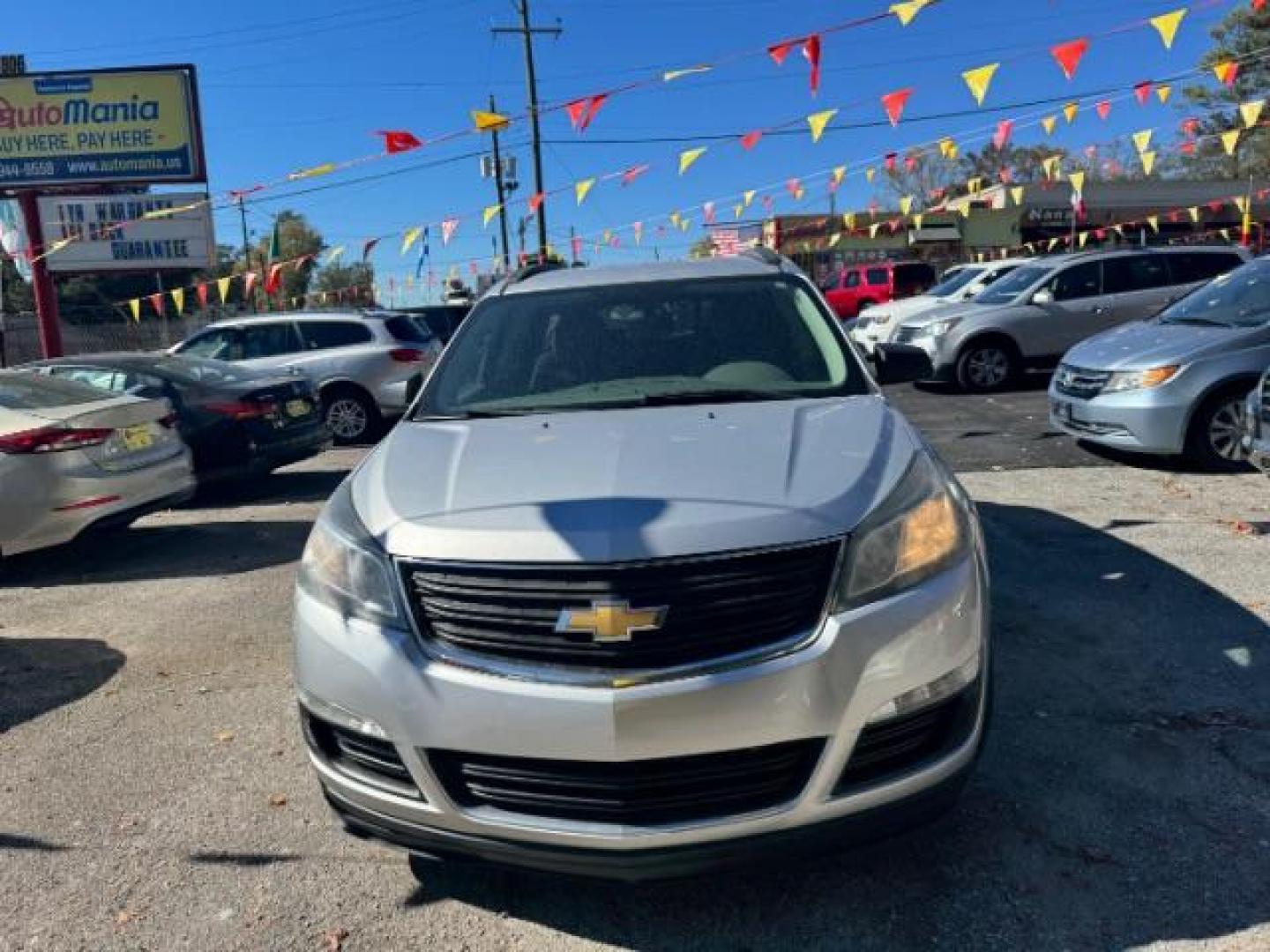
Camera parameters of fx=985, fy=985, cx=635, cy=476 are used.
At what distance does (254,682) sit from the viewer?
4344 mm

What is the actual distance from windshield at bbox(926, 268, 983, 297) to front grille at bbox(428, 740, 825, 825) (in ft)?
52.6

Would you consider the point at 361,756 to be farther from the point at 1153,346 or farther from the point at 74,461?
the point at 1153,346

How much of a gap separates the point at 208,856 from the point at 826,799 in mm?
1921

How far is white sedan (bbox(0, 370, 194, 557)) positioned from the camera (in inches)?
236

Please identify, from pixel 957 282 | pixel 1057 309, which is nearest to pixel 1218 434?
pixel 1057 309

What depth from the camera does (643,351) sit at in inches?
154

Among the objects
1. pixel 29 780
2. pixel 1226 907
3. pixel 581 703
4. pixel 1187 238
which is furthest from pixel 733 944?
pixel 1187 238

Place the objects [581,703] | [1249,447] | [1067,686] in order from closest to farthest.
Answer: [581,703]
[1067,686]
[1249,447]

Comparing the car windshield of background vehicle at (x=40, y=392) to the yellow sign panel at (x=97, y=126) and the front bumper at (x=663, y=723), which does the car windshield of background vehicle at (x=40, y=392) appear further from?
the yellow sign panel at (x=97, y=126)

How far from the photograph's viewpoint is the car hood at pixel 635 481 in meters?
2.36

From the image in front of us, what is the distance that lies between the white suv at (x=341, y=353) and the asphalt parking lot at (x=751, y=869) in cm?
586

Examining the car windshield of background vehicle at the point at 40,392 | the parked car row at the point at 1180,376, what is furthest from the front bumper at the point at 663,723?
the car windshield of background vehicle at the point at 40,392

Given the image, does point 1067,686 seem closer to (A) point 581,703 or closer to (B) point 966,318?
(A) point 581,703

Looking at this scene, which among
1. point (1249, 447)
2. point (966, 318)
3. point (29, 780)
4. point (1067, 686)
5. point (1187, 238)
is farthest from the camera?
point (1187, 238)
